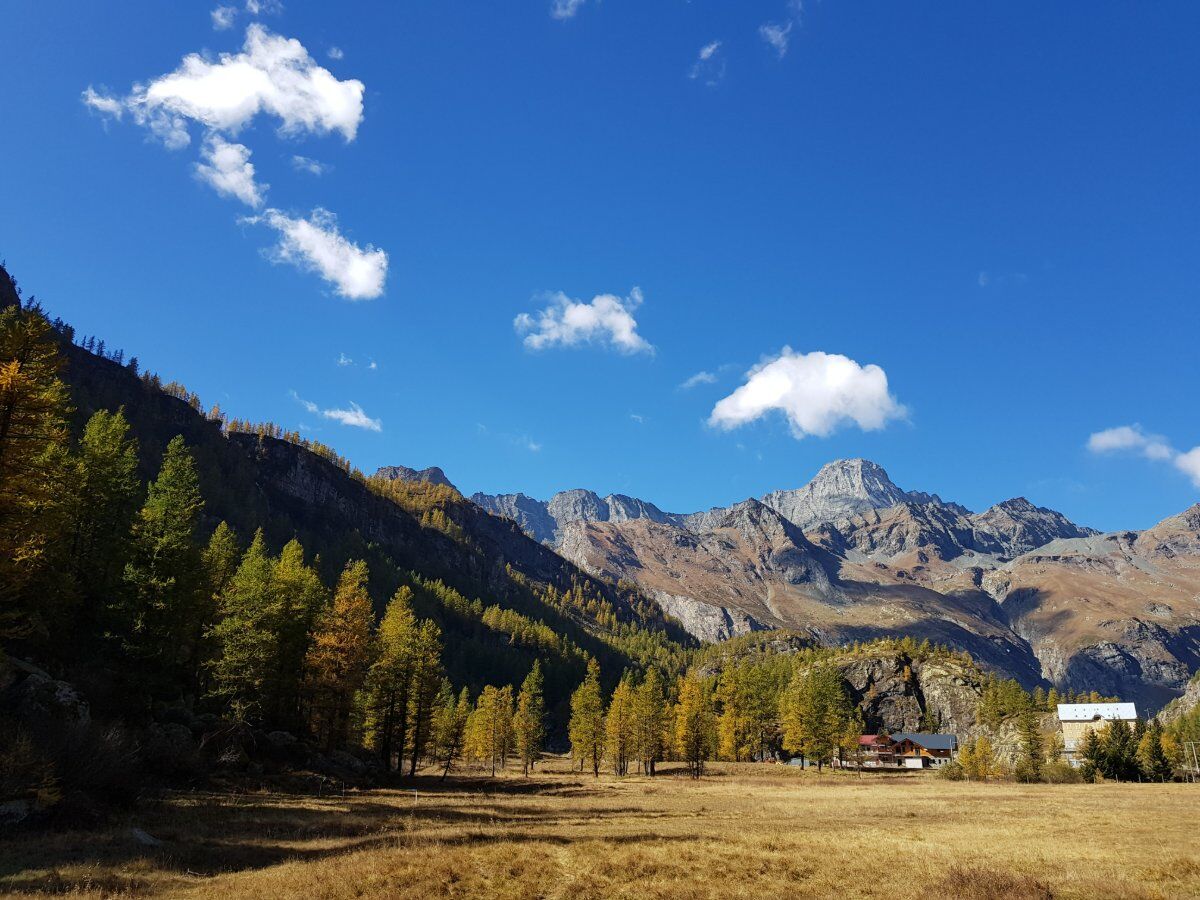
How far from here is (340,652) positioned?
45.0 metres

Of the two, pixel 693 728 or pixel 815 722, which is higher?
pixel 815 722

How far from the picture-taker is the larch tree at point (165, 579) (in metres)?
35.9

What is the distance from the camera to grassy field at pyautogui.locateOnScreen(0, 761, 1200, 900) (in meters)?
17.4

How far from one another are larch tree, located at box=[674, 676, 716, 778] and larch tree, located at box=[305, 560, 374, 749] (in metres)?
52.7

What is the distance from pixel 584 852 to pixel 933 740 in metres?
147

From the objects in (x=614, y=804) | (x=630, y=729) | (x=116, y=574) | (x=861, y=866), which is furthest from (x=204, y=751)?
→ (x=630, y=729)

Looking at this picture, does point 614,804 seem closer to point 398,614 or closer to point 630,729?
point 398,614

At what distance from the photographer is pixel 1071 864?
939 inches

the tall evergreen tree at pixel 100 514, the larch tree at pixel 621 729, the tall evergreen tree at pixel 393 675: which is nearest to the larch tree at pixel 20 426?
the tall evergreen tree at pixel 100 514

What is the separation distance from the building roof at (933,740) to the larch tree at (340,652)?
132788 millimetres

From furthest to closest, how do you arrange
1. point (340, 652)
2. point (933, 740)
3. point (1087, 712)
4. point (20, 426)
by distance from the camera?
point (1087, 712) → point (933, 740) → point (340, 652) → point (20, 426)

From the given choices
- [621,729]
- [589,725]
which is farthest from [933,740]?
[589,725]

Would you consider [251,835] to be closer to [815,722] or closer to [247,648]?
[247,648]

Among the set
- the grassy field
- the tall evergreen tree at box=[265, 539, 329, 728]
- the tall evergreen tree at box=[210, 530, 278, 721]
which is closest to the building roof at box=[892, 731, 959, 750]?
the grassy field
